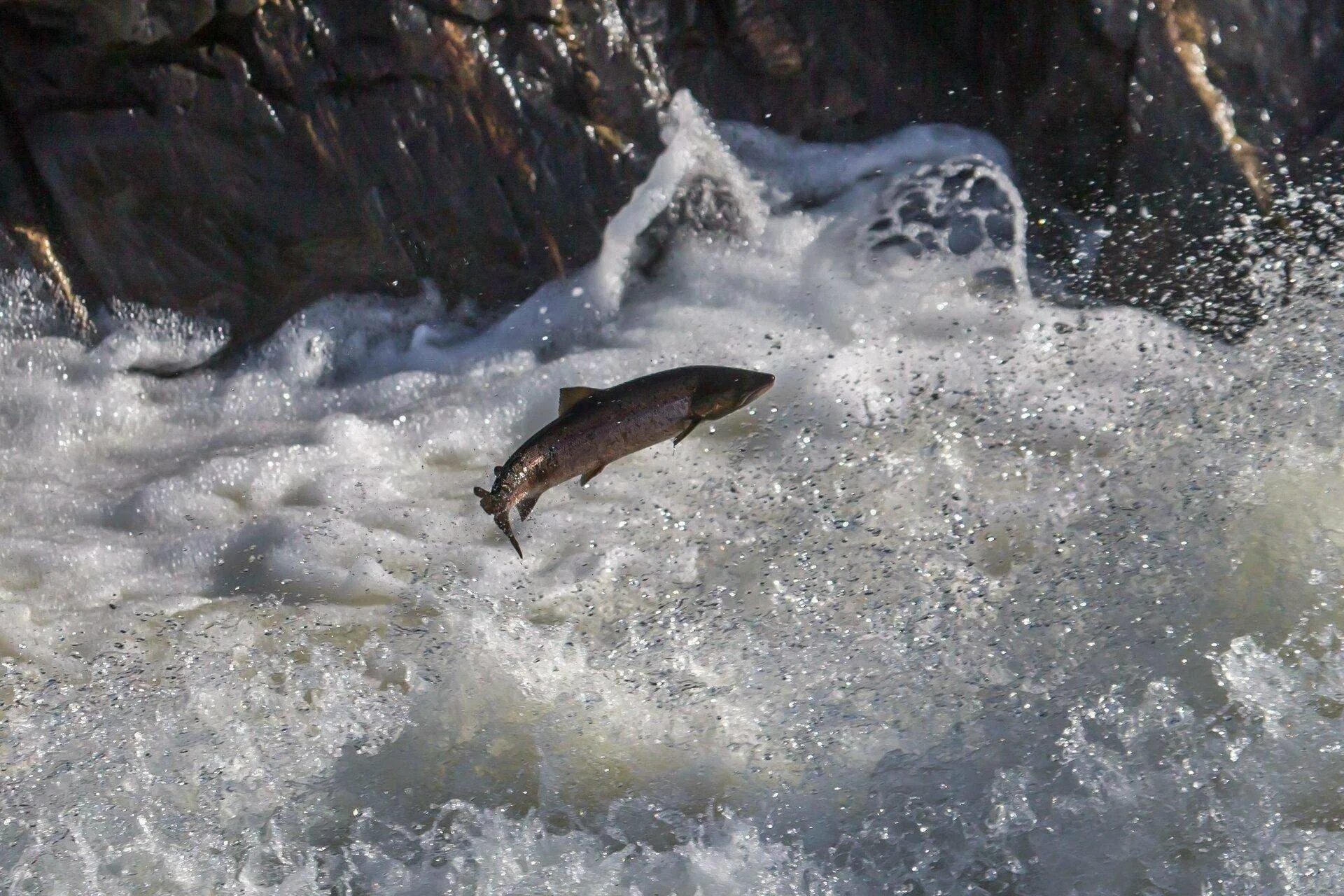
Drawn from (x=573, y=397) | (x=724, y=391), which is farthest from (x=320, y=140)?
(x=724, y=391)

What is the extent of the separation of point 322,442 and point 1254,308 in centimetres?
243

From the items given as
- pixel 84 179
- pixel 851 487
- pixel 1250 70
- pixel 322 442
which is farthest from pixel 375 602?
pixel 1250 70

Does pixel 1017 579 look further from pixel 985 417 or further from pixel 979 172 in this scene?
pixel 979 172

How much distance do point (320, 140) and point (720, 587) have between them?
5.10 ft

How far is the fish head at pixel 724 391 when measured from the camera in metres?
2.38

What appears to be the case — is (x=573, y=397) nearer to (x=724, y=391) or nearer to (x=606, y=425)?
(x=606, y=425)

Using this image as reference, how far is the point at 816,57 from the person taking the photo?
351 centimetres

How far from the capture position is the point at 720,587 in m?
2.97

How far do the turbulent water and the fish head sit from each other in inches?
27.2

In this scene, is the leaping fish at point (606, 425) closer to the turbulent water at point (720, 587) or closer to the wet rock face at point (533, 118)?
the turbulent water at point (720, 587)

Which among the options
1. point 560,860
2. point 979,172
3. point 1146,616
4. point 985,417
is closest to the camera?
point 560,860

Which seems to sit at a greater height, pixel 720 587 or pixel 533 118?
pixel 533 118

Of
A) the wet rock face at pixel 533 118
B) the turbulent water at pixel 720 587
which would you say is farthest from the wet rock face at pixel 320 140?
the turbulent water at pixel 720 587

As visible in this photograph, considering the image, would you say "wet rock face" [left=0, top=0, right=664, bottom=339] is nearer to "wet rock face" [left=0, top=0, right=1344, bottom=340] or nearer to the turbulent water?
"wet rock face" [left=0, top=0, right=1344, bottom=340]
